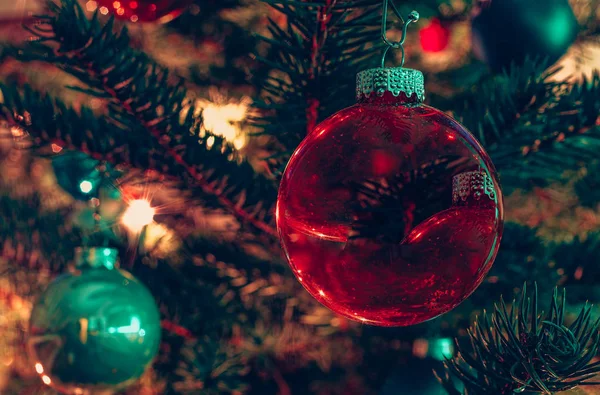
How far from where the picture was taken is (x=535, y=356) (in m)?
0.35

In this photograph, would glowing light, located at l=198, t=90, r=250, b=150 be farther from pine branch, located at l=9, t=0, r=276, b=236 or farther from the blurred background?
pine branch, located at l=9, t=0, r=276, b=236

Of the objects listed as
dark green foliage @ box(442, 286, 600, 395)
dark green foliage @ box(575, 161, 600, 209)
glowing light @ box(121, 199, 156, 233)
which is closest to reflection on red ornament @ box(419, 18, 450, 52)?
dark green foliage @ box(575, 161, 600, 209)

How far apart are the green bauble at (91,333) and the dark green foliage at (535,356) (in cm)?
31

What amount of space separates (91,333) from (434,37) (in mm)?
717

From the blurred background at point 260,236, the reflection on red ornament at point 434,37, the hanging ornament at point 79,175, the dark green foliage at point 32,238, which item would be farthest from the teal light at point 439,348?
the reflection on red ornament at point 434,37

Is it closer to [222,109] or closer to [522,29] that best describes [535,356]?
[522,29]

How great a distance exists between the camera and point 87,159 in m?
0.56

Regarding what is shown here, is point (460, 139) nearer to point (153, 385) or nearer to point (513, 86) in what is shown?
point (513, 86)

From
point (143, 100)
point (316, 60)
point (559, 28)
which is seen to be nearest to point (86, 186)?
point (143, 100)

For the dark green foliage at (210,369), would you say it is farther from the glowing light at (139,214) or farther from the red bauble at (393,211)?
the red bauble at (393,211)

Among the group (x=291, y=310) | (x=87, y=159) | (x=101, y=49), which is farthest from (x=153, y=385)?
(x=101, y=49)

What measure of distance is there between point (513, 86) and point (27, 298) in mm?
750

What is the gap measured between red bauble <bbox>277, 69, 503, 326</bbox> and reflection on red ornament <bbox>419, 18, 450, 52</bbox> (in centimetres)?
67

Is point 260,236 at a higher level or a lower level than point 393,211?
lower
